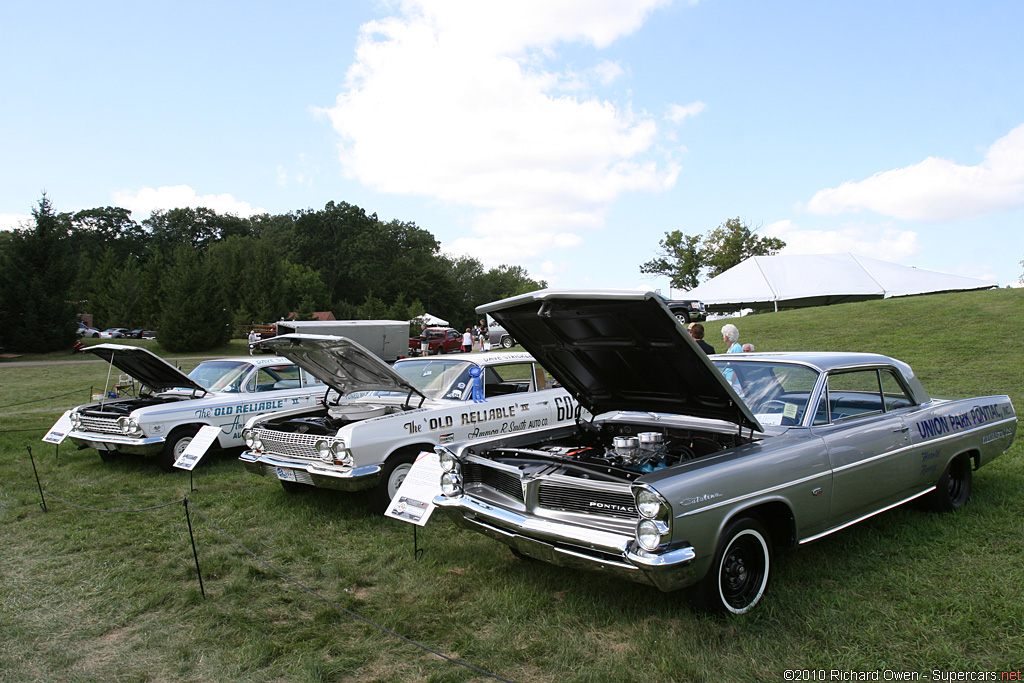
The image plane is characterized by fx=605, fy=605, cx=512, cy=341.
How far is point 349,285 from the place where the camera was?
8094 cm

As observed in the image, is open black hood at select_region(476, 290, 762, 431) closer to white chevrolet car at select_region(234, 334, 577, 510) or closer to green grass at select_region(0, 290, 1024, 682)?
green grass at select_region(0, 290, 1024, 682)

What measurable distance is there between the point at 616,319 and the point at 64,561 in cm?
462

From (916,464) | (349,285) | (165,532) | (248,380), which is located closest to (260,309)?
(349,285)

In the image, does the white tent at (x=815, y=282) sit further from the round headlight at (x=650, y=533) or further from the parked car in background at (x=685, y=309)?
the round headlight at (x=650, y=533)

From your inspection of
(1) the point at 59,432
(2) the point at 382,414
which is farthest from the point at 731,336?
(1) the point at 59,432

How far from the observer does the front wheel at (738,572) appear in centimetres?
329

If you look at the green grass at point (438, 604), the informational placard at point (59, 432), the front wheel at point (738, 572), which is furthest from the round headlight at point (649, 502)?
the informational placard at point (59, 432)

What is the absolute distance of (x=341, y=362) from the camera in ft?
21.3

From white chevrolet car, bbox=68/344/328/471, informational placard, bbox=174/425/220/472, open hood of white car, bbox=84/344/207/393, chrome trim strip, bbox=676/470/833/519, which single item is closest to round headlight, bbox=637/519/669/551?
chrome trim strip, bbox=676/470/833/519

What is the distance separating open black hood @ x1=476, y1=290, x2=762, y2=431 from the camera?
12.0ft

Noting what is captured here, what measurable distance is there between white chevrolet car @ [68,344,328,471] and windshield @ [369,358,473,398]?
4.54ft

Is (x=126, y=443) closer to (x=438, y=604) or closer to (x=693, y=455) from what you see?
(x=438, y=604)

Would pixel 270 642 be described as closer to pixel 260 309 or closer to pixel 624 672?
pixel 624 672

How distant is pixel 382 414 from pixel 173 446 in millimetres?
3239
